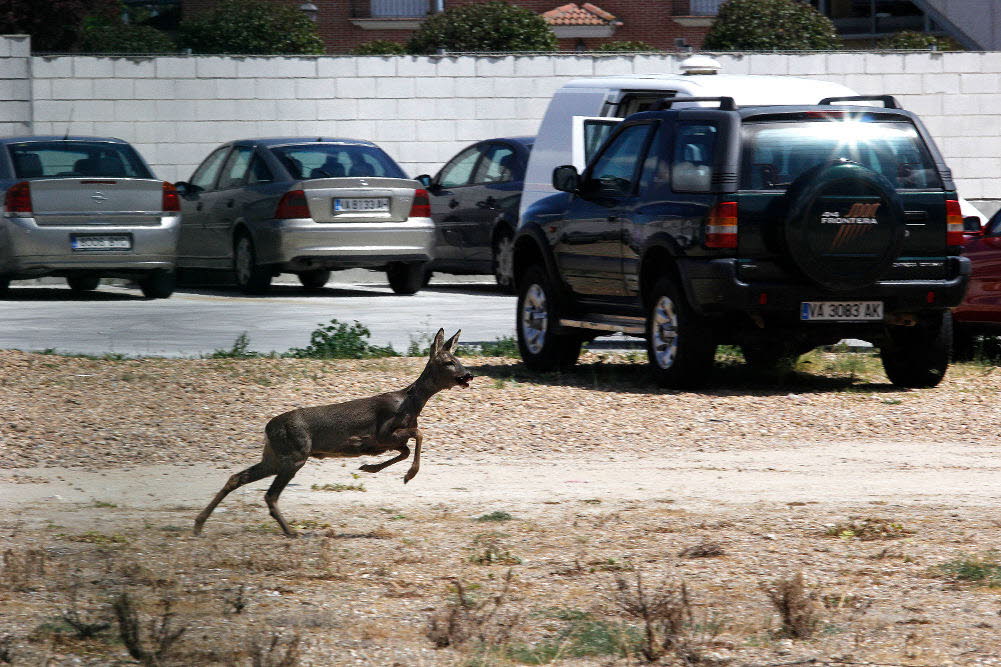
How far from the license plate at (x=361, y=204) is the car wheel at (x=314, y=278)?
198 cm

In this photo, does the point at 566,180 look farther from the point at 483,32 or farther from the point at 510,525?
the point at 483,32

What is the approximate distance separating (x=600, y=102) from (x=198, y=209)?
609 centimetres

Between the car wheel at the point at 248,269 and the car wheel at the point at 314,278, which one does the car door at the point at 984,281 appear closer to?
the car wheel at the point at 248,269

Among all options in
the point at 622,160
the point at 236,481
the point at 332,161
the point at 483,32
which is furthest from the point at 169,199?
the point at 483,32

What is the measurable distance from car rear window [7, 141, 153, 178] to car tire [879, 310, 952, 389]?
8788 millimetres

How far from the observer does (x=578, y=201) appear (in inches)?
471

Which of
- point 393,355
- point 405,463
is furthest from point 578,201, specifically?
point 405,463

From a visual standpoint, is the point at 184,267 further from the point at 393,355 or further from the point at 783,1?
the point at 783,1

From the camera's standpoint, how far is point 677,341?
34.7 feet

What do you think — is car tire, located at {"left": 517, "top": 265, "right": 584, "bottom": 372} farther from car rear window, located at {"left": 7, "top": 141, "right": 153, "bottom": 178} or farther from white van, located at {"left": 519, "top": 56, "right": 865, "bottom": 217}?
car rear window, located at {"left": 7, "top": 141, "right": 153, "bottom": 178}

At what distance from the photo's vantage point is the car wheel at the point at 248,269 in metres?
17.5

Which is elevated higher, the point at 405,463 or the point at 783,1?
the point at 783,1

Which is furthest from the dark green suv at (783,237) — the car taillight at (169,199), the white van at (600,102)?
the car taillight at (169,199)

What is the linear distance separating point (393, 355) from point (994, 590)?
6.57 meters
